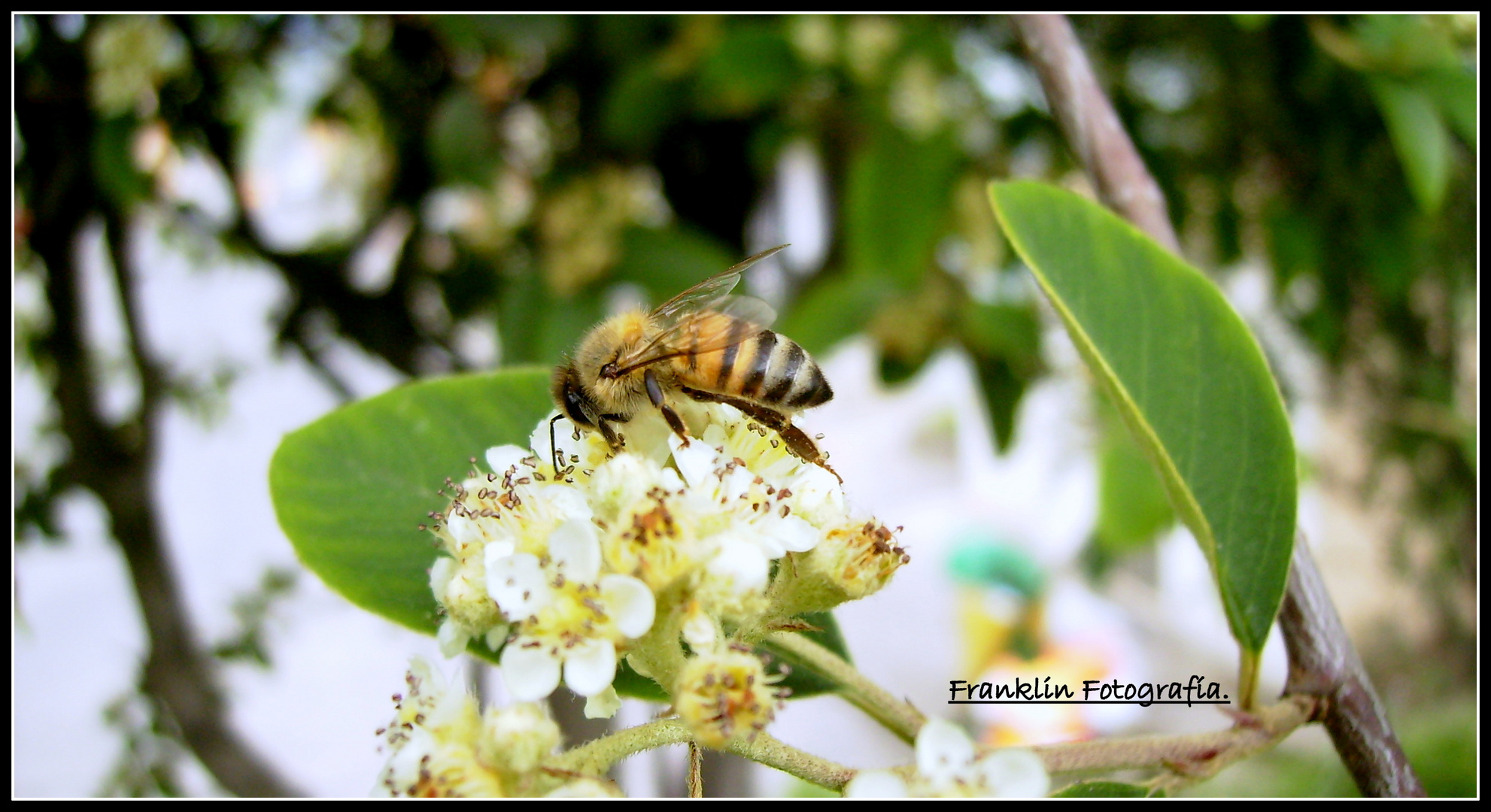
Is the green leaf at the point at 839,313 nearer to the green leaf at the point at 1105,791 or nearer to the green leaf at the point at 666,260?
the green leaf at the point at 666,260

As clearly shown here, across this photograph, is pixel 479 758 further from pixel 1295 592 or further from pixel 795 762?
pixel 1295 592

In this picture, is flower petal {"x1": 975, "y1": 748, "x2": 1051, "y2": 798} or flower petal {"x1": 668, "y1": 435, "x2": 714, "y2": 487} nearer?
flower petal {"x1": 975, "y1": 748, "x2": 1051, "y2": 798}

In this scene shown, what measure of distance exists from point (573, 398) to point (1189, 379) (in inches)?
19.0

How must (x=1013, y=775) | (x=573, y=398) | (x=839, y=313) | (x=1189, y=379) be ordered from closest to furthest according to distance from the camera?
(x=1013, y=775) → (x=1189, y=379) → (x=573, y=398) → (x=839, y=313)

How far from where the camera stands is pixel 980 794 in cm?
57

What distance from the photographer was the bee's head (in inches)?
34.2

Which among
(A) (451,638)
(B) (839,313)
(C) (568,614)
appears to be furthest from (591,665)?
(B) (839,313)

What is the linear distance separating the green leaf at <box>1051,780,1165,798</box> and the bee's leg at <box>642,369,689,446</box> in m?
0.34

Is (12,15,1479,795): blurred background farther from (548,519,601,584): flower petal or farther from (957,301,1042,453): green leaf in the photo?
(548,519,601,584): flower petal

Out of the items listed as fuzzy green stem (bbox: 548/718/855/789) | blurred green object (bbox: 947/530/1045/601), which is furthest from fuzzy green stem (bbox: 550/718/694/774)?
blurred green object (bbox: 947/530/1045/601)

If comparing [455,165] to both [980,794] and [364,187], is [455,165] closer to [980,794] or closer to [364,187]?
[364,187]

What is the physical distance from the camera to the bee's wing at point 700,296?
1.00 m

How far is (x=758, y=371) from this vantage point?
0.89 m

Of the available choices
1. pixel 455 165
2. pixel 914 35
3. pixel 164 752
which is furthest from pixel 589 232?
pixel 164 752
